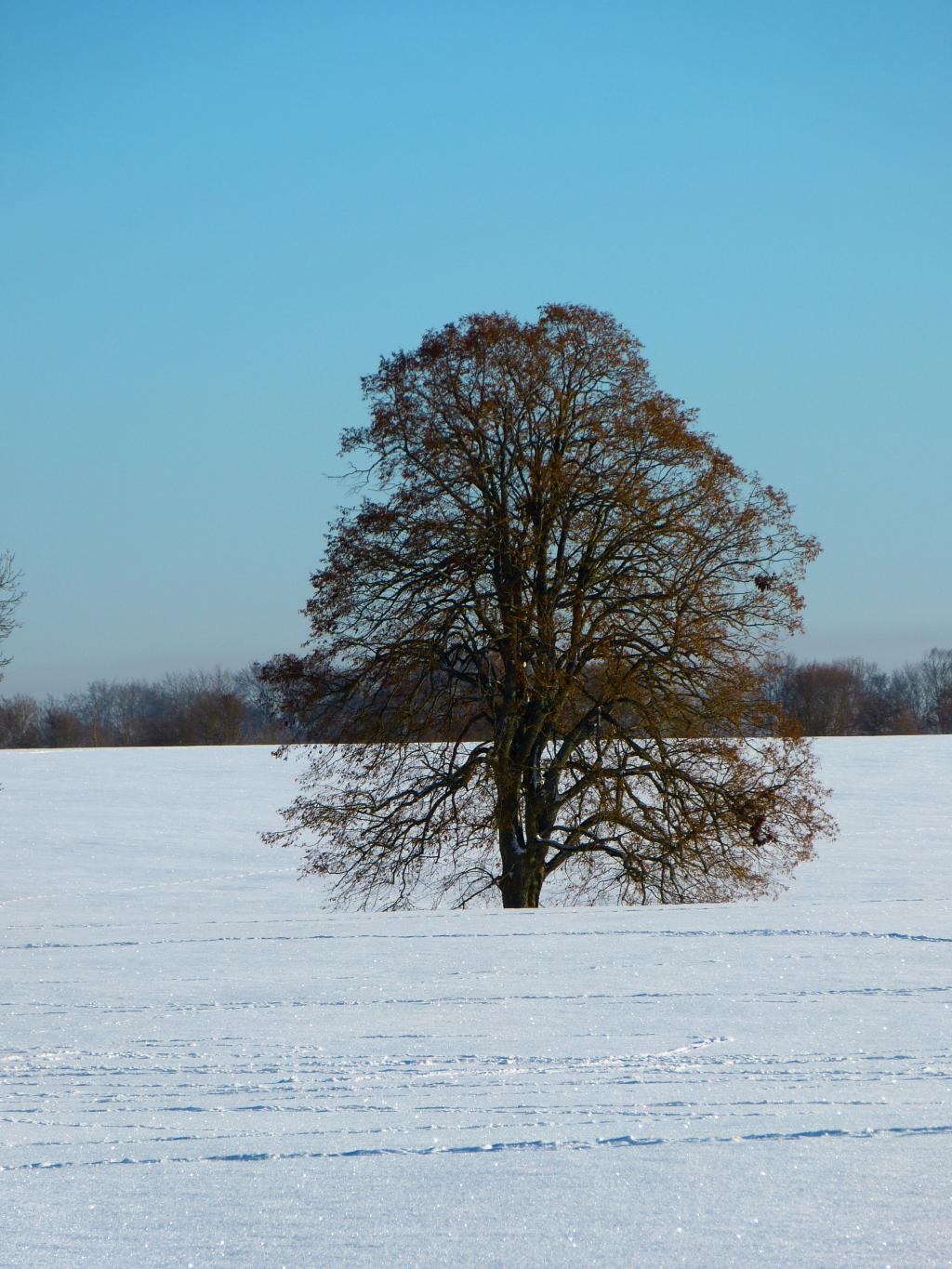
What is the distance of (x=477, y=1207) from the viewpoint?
135 inches

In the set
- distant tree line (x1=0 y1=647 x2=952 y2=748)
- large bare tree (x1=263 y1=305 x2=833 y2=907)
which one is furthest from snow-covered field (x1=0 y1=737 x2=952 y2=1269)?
distant tree line (x1=0 y1=647 x2=952 y2=748)

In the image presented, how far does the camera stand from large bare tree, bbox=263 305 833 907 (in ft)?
52.2

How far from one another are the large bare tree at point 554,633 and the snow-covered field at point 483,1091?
18.5 feet

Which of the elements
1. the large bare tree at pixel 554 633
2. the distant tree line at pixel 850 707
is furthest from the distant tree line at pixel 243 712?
the large bare tree at pixel 554 633

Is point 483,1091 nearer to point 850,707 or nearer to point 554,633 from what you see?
point 554,633

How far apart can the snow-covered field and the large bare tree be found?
18.5 feet

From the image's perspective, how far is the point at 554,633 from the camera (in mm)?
15492

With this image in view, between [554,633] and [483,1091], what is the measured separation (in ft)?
36.1

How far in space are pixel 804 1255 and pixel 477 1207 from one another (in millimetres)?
824

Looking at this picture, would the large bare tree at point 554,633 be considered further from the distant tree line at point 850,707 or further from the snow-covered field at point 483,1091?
the distant tree line at point 850,707

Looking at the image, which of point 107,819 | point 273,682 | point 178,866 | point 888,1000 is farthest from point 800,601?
point 107,819

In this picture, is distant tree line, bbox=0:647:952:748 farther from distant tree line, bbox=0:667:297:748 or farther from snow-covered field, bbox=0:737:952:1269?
snow-covered field, bbox=0:737:952:1269

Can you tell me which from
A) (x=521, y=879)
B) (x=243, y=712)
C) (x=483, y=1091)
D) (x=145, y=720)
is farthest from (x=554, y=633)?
(x=145, y=720)

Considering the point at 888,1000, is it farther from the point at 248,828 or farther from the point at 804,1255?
the point at 248,828
